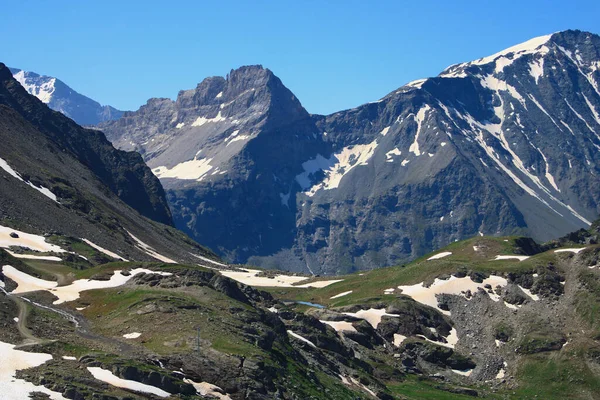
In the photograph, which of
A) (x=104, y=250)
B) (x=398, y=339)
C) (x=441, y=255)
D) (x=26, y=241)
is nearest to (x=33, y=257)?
(x=26, y=241)

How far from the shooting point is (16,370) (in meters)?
58.8

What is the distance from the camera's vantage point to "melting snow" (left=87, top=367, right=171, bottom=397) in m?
61.3

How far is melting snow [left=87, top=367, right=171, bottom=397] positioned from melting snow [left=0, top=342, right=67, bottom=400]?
4100 mm

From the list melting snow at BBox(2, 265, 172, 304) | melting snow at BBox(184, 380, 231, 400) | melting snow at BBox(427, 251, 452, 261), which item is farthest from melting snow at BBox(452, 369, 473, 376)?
melting snow at BBox(184, 380, 231, 400)

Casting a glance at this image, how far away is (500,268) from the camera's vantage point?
159250mm

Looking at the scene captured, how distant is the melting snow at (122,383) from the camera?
201ft

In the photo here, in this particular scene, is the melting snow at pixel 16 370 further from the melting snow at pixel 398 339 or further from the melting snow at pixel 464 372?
the melting snow at pixel 398 339

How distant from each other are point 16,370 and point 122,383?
7657 mm

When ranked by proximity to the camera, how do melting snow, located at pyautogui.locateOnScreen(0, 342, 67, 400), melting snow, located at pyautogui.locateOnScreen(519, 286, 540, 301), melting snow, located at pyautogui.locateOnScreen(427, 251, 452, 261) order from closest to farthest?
1. melting snow, located at pyautogui.locateOnScreen(0, 342, 67, 400)
2. melting snow, located at pyautogui.locateOnScreen(519, 286, 540, 301)
3. melting snow, located at pyautogui.locateOnScreen(427, 251, 452, 261)

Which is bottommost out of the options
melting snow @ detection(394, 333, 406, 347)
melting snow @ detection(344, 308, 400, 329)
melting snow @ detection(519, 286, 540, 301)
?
melting snow @ detection(394, 333, 406, 347)

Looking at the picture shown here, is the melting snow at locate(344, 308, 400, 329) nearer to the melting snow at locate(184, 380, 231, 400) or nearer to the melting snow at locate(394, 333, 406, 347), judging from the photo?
the melting snow at locate(394, 333, 406, 347)

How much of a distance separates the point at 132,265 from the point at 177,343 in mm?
37885

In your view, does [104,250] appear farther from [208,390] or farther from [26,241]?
[208,390]

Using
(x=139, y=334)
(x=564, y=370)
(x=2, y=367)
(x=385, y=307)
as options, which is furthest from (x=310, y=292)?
(x=2, y=367)
